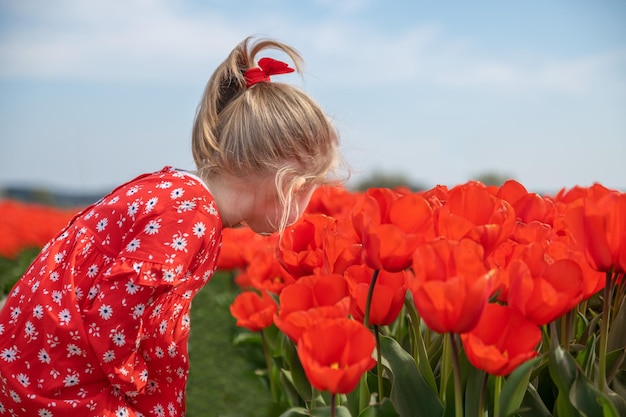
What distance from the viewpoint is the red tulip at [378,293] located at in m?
1.39

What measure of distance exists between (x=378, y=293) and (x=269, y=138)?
2.73 ft

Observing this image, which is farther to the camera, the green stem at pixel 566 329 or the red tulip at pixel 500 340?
the green stem at pixel 566 329

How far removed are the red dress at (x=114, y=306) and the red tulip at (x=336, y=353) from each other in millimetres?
841

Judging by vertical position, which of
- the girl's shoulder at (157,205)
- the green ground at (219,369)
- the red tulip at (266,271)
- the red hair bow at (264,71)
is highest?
the red hair bow at (264,71)

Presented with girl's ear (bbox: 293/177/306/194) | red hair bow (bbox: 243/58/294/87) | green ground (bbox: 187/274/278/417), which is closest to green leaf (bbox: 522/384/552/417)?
girl's ear (bbox: 293/177/306/194)

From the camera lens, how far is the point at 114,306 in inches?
76.7

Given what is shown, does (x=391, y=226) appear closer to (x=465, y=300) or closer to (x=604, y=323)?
(x=465, y=300)

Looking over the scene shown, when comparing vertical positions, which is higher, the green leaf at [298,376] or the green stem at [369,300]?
the green stem at [369,300]

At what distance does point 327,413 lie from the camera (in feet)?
4.35

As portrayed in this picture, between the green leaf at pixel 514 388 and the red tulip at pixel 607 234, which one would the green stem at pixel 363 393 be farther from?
the red tulip at pixel 607 234

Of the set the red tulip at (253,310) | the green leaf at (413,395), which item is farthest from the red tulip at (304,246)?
the red tulip at (253,310)

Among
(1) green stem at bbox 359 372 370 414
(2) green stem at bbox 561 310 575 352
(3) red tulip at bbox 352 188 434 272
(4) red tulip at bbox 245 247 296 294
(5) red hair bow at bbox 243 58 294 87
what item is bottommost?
(4) red tulip at bbox 245 247 296 294

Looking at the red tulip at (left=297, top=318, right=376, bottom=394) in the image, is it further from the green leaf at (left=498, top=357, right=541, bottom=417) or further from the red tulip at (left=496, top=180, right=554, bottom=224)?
the red tulip at (left=496, top=180, right=554, bottom=224)

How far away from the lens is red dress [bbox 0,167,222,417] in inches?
77.0
